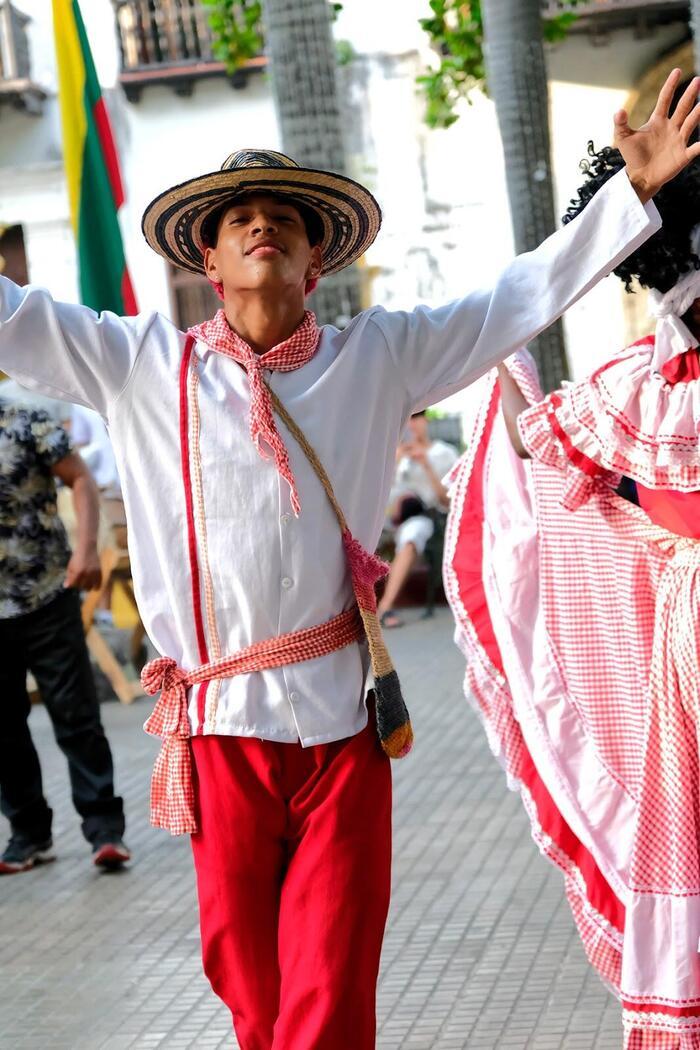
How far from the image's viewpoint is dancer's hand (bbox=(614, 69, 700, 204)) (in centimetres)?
311

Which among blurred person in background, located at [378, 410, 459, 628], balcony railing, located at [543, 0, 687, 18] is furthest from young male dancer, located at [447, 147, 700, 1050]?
balcony railing, located at [543, 0, 687, 18]

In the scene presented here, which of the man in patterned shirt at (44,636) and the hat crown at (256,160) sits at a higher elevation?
the hat crown at (256,160)

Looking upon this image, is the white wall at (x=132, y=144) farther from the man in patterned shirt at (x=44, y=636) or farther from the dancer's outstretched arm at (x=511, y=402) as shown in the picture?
the dancer's outstretched arm at (x=511, y=402)

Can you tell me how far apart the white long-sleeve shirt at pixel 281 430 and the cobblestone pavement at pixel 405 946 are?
1618 mm

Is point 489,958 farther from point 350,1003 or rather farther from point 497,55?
point 497,55

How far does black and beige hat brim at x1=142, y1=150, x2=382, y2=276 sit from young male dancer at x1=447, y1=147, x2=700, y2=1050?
73 centimetres

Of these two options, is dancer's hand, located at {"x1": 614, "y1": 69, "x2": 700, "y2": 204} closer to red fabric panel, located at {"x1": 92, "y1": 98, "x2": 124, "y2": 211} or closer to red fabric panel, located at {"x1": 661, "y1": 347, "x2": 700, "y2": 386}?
red fabric panel, located at {"x1": 661, "y1": 347, "x2": 700, "y2": 386}

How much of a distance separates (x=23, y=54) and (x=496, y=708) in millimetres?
20505

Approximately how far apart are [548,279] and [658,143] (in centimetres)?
31

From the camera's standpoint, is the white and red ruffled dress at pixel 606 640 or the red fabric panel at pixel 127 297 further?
the red fabric panel at pixel 127 297

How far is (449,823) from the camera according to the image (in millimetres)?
6754

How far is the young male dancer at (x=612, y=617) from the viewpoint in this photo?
3924 millimetres

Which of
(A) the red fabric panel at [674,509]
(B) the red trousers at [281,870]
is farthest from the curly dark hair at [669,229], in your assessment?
(B) the red trousers at [281,870]

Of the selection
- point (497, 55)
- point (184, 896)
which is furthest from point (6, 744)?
point (497, 55)
